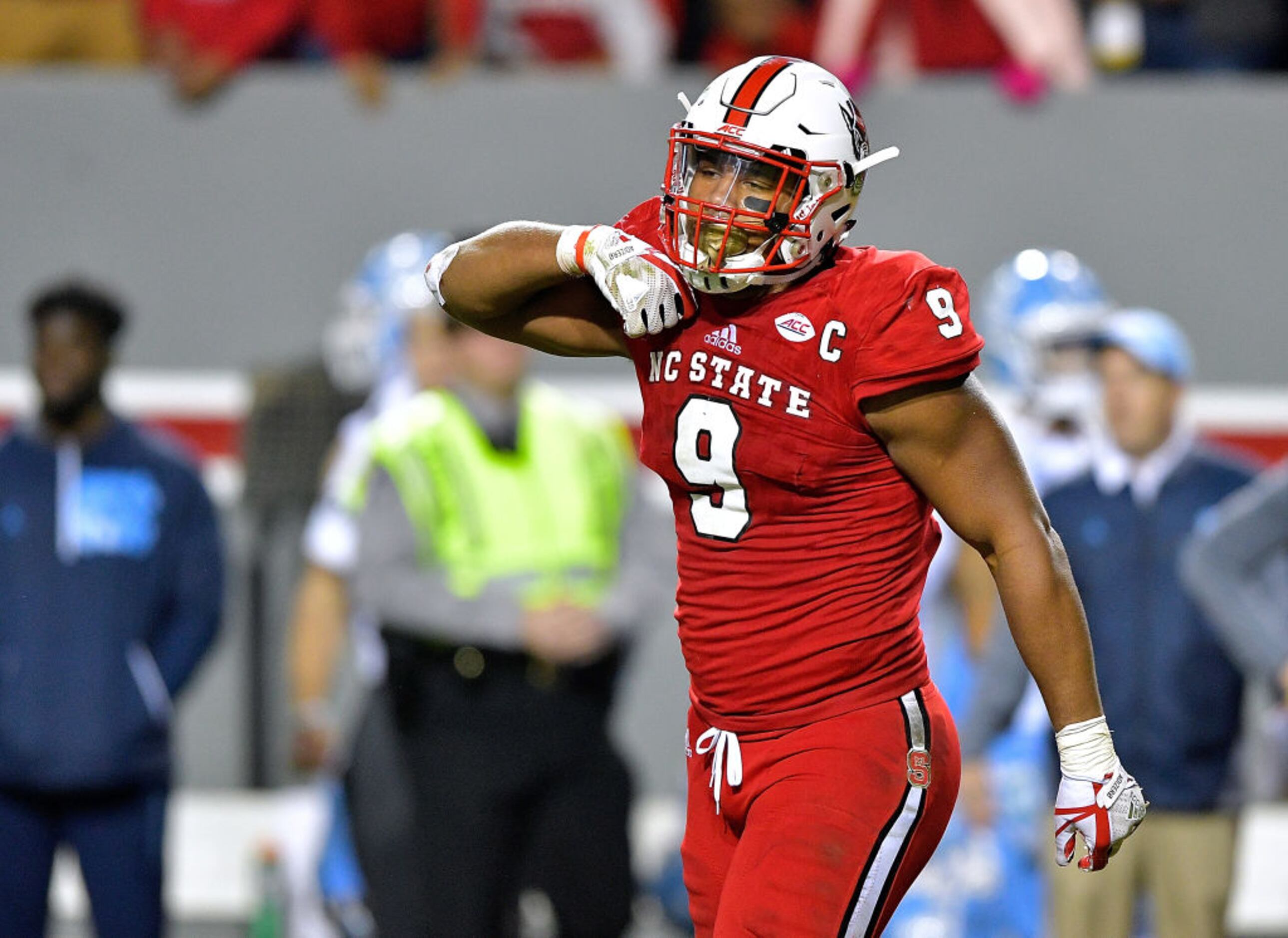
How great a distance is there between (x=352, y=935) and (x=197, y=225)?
2.58m

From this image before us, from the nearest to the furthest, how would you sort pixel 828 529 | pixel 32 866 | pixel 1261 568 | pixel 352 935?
pixel 828 529, pixel 1261 568, pixel 32 866, pixel 352 935

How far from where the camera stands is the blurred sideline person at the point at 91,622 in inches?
217

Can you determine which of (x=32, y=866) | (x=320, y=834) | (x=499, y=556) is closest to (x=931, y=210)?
(x=499, y=556)

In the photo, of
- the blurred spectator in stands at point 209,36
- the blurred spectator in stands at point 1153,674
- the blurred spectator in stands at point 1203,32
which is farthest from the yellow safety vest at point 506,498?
the blurred spectator in stands at point 1203,32

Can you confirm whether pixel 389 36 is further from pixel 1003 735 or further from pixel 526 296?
pixel 526 296

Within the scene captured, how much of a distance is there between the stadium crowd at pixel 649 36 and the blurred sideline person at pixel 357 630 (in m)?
1.06

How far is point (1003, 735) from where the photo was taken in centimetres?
568

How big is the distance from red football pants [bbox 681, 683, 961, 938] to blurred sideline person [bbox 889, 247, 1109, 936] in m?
2.09

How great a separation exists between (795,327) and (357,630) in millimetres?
3285

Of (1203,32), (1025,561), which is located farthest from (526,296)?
(1203,32)

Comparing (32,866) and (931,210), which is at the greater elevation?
(931,210)

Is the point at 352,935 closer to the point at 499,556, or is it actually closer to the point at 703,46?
the point at 499,556

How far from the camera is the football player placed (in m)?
3.16

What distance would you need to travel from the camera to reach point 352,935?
19.9ft
